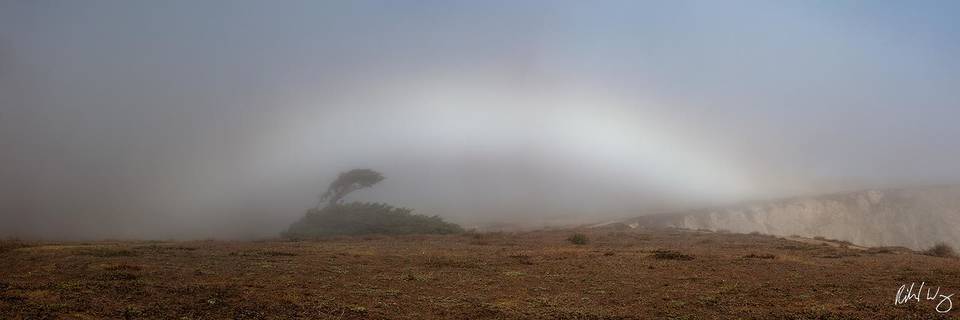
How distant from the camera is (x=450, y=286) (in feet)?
50.3

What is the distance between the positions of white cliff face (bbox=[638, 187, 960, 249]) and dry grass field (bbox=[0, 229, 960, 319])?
46287 millimetres

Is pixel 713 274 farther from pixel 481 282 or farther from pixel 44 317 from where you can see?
pixel 44 317

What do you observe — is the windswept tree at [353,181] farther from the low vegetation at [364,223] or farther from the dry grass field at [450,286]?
the dry grass field at [450,286]

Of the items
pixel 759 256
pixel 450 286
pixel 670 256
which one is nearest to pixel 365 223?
pixel 670 256

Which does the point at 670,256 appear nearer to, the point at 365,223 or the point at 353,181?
the point at 365,223

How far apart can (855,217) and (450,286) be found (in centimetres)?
6777

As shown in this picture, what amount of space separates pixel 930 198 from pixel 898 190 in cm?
413

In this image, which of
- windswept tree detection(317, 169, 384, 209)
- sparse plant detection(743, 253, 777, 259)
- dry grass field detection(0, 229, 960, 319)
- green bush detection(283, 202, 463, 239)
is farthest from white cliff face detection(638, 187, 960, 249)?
dry grass field detection(0, 229, 960, 319)

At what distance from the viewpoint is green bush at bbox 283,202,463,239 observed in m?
48.4

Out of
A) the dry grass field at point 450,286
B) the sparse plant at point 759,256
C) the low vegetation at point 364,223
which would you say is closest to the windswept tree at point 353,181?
the low vegetation at point 364,223

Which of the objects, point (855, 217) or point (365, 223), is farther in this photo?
point (855, 217)

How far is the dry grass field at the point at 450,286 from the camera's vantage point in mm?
11852

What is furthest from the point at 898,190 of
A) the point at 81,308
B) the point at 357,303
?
the point at 81,308

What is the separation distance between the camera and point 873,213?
217 feet
